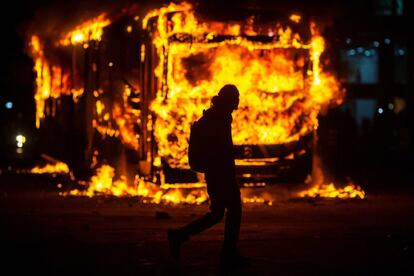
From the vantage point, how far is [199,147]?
8.91 metres

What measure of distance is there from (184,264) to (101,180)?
28.3ft

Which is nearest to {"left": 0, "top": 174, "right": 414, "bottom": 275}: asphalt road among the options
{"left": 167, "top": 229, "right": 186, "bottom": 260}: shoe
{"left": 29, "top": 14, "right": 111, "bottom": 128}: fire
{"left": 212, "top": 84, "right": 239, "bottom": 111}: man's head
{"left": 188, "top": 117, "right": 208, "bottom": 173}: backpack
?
{"left": 167, "top": 229, "right": 186, "bottom": 260}: shoe

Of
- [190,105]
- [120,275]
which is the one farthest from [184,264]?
[190,105]

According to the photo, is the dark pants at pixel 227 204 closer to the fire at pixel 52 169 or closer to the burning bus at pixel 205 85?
the burning bus at pixel 205 85

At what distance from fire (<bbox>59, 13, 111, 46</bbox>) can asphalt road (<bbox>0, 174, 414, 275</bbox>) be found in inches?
130

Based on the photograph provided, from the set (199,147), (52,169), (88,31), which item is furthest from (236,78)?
(52,169)

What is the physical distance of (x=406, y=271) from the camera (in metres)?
8.59

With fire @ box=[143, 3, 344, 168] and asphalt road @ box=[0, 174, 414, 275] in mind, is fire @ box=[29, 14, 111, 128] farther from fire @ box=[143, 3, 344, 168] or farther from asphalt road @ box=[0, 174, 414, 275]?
asphalt road @ box=[0, 174, 414, 275]

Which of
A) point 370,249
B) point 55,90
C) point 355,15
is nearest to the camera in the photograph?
point 370,249

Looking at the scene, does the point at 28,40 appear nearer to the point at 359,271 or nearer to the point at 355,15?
the point at 359,271

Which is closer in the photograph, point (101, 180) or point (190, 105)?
point (190, 105)

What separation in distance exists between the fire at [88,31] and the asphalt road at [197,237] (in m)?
3.30

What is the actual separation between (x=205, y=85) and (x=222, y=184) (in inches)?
251

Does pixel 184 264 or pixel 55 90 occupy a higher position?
pixel 55 90
